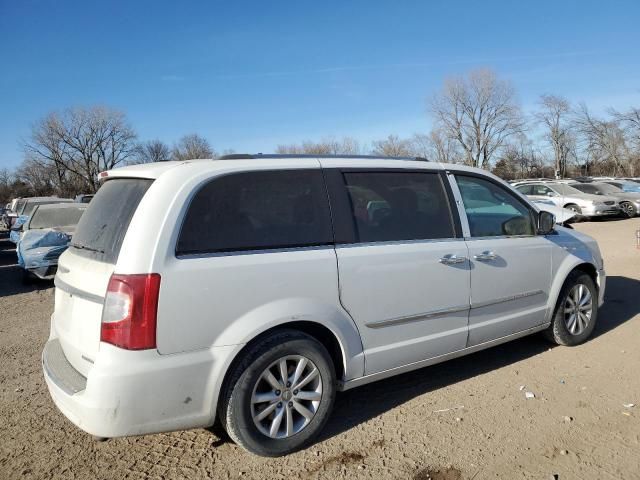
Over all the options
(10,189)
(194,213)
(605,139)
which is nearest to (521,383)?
(194,213)

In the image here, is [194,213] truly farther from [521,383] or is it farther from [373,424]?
[521,383]

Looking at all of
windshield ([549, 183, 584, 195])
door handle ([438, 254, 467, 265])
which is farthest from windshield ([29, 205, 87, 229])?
windshield ([549, 183, 584, 195])

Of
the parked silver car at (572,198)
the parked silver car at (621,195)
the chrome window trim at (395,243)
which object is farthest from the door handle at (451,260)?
the parked silver car at (621,195)

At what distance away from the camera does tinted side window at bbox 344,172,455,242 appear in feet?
11.1

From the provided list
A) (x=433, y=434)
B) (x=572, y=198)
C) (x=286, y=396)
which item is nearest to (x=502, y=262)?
(x=433, y=434)

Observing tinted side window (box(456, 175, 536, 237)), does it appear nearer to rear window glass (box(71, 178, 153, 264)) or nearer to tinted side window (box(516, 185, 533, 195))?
rear window glass (box(71, 178, 153, 264))

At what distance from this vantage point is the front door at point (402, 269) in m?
3.25

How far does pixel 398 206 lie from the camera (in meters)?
3.62

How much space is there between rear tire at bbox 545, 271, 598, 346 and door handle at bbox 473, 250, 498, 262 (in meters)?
1.21

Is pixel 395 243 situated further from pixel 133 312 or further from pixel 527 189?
pixel 527 189

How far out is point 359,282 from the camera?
3201 millimetres

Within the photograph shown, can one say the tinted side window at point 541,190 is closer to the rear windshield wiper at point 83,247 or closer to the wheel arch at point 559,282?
the wheel arch at point 559,282

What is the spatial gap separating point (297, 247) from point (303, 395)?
3.02 feet

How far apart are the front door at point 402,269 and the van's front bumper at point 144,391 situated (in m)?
0.99
